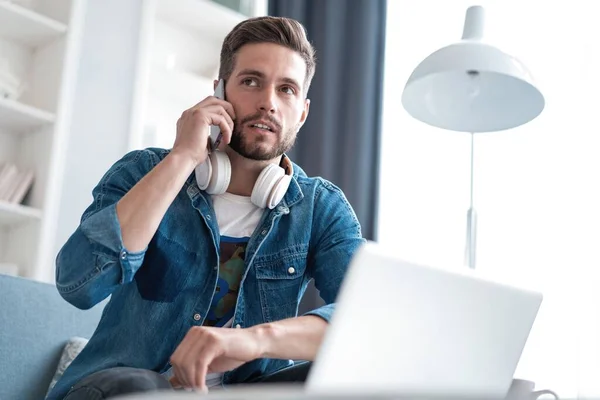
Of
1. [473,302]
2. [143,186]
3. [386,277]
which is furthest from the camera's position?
[143,186]

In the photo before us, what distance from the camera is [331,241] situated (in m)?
1.81

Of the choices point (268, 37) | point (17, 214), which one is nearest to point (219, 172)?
point (268, 37)

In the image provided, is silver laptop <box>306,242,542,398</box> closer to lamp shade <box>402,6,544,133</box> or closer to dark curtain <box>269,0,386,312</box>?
lamp shade <box>402,6,544,133</box>

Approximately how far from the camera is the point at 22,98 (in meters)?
3.29

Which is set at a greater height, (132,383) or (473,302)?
(473,302)

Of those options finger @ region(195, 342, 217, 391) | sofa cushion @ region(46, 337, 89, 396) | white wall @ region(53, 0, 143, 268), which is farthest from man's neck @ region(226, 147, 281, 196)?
white wall @ region(53, 0, 143, 268)

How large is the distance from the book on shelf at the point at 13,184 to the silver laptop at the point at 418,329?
2.30 m

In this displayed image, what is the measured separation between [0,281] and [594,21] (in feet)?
7.05

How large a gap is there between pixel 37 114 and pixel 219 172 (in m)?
1.60

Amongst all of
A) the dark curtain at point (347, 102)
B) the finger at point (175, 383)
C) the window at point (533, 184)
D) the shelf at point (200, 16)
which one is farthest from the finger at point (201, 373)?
the shelf at point (200, 16)

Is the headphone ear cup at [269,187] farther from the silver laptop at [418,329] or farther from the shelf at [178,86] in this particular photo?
the shelf at [178,86]

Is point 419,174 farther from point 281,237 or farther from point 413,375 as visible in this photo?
point 413,375

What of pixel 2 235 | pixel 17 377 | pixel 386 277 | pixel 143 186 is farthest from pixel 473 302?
pixel 2 235

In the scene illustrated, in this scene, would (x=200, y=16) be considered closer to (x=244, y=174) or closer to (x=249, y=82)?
(x=249, y=82)
